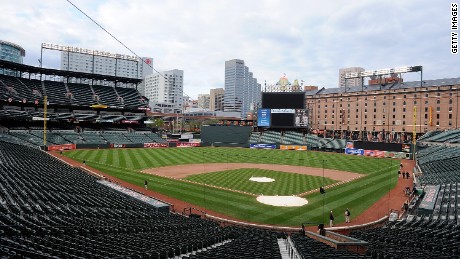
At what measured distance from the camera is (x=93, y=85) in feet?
318

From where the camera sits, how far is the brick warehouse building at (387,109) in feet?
296

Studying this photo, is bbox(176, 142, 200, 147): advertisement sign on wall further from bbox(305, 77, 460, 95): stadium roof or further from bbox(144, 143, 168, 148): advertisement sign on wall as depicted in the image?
bbox(305, 77, 460, 95): stadium roof

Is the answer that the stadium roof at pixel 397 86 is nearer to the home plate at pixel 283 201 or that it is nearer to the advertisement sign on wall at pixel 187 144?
the advertisement sign on wall at pixel 187 144

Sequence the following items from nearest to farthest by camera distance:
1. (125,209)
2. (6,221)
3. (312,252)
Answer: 1. (312,252)
2. (6,221)
3. (125,209)

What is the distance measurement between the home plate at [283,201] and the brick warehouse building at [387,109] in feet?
205

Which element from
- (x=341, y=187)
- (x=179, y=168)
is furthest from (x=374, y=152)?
(x=179, y=168)

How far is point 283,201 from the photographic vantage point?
2988 centimetres

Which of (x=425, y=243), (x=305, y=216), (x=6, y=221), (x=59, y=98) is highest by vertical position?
(x=59, y=98)

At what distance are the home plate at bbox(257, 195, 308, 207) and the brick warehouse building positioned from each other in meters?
62.6

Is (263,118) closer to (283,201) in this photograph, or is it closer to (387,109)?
(387,109)

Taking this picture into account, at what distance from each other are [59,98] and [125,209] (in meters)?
74.2

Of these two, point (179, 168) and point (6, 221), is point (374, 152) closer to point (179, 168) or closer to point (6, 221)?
point (179, 168)

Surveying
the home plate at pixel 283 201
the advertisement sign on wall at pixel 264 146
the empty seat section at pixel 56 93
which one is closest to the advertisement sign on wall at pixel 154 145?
the advertisement sign on wall at pixel 264 146

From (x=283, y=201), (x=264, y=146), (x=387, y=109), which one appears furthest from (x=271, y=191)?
(x=387, y=109)
